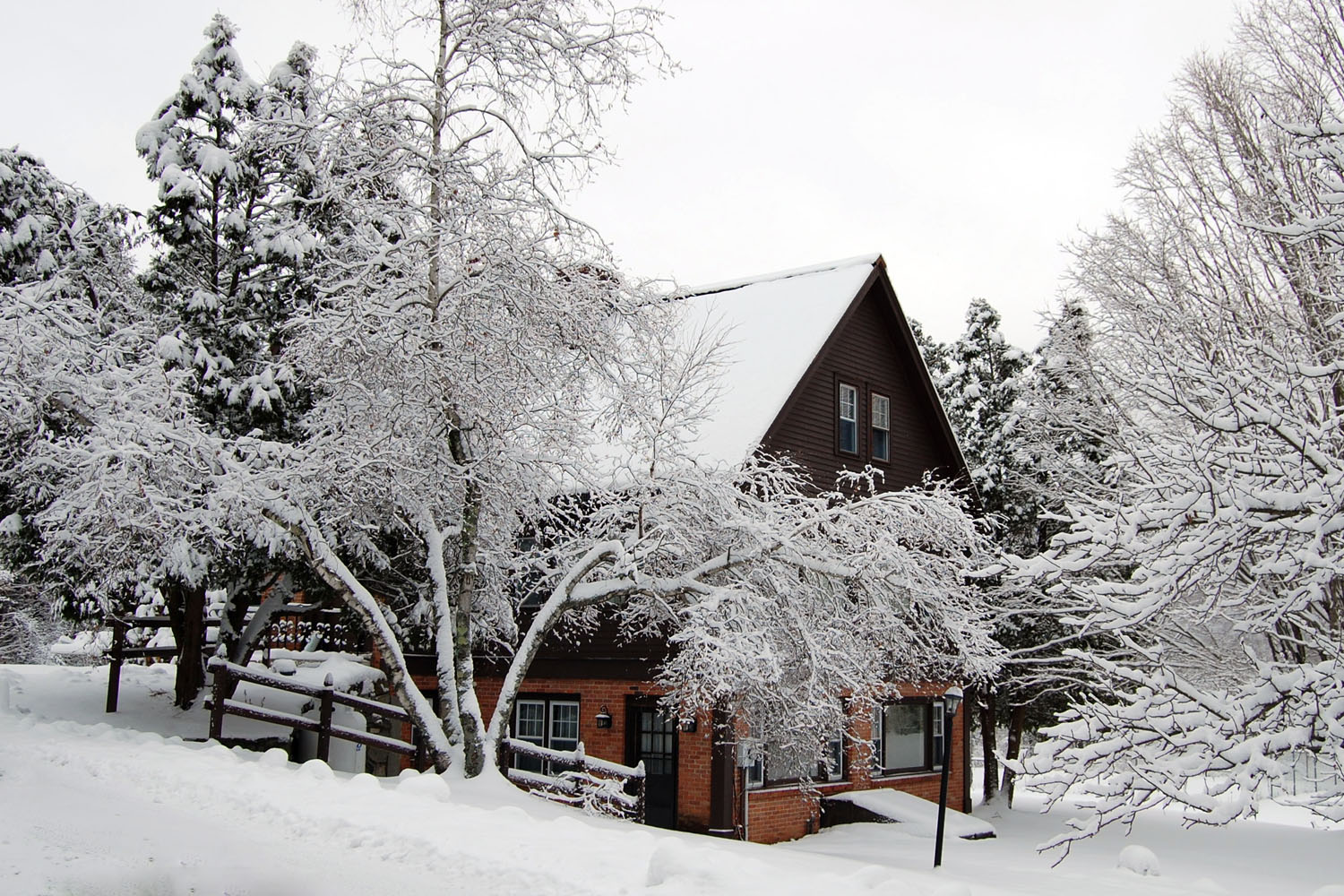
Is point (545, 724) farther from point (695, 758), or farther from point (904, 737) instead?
point (904, 737)

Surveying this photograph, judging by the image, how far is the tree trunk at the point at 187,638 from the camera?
741 inches

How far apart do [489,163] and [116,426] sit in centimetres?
527

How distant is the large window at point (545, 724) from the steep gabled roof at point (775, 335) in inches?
220

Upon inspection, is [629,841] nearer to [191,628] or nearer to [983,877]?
[983,877]

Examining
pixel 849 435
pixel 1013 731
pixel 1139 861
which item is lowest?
pixel 1139 861

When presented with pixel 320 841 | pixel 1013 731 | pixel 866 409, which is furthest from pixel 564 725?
pixel 1013 731

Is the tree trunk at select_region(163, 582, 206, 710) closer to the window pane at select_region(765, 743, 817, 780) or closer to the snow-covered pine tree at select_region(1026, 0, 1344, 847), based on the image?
the window pane at select_region(765, 743, 817, 780)

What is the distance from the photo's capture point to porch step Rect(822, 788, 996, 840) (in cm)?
2089

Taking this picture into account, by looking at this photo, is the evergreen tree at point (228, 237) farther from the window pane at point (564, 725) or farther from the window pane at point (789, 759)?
the window pane at point (789, 759)

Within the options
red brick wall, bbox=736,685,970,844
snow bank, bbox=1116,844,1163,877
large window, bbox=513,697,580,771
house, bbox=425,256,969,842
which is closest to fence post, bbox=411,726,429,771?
large window, bbox=513,697,580,771

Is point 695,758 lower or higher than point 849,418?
lower

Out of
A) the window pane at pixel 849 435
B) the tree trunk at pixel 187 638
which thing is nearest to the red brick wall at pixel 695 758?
the tree trunk at pixel 187 638

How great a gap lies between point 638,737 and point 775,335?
8557 millimetres

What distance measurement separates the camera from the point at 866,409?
931 inches
